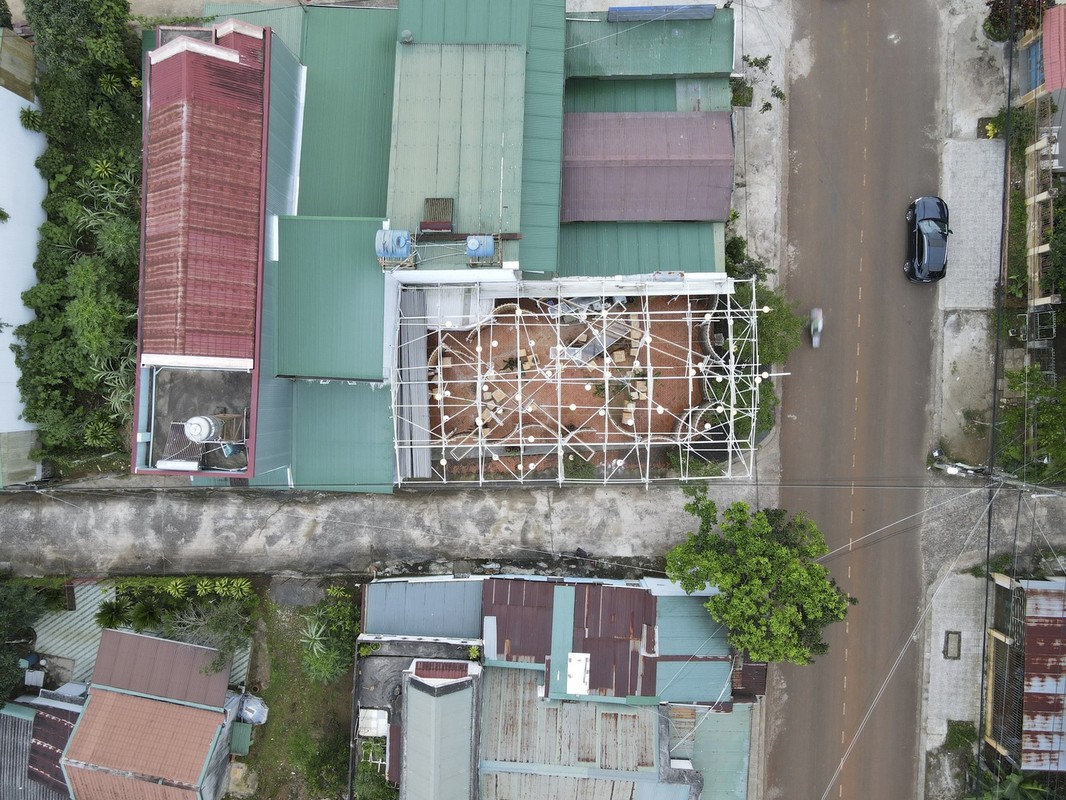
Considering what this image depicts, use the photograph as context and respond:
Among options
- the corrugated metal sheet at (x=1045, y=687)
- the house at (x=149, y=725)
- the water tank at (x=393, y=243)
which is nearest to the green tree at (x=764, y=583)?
the corrugated metal sheet at (x=1045, y=687)

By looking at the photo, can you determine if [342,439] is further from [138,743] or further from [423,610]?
[138,743]

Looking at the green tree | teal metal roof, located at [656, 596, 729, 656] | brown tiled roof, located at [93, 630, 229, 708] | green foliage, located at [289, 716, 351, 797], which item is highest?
the green tree

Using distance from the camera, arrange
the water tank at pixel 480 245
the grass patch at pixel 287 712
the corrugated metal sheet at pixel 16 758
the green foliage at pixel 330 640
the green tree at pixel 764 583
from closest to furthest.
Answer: the water tank at pixel 480 245 < the green tree at pixel 764 583 < the corrugated metal sheet at pixel 16 758 < the green foliage at pixel 330 640 < the grass patch at pixel 287 712

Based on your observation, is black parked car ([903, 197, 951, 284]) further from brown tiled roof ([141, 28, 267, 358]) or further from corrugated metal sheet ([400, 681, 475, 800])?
brown tiled roof ([141, 28, 267, 358])

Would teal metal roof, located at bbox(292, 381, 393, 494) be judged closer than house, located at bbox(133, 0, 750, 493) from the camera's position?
No

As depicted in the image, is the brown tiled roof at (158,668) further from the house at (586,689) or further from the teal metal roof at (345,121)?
the teal metal roof at (345,121)

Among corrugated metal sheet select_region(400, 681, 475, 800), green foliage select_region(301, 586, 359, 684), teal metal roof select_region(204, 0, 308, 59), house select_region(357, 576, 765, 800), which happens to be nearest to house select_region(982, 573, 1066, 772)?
house select_region(357, 576, 765, 800)

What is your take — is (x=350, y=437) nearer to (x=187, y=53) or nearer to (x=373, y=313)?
(x=373, y=313)
